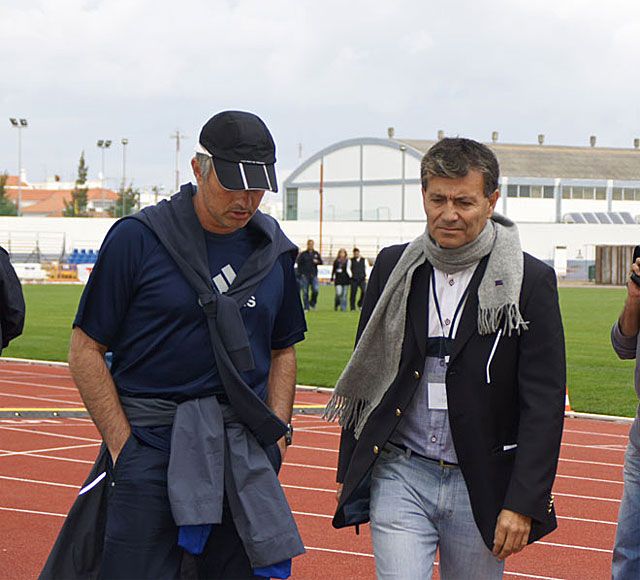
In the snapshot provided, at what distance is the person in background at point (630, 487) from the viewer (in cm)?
499

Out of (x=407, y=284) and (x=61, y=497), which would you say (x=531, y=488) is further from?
(x=61, y=497)

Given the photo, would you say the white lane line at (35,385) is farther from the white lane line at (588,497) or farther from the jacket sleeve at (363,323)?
the jacket sleeve at (363,323)

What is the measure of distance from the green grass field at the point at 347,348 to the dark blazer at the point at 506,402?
1033 centimetres

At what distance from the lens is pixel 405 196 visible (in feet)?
267

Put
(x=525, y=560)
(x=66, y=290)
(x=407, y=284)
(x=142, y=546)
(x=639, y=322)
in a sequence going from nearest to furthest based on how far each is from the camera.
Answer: (x=142, y=546)
(x=407, y=284)
(x=639, y=322)
(x=525, y=560)
(x=66, y=290)

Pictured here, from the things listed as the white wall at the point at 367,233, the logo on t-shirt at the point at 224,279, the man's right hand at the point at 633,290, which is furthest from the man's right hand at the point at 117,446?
the white wall at the point at 367,233

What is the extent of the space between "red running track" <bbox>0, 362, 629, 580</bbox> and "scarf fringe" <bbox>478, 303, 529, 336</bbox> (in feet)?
10.4

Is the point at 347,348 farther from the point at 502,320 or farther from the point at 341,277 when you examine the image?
the point at 502,320

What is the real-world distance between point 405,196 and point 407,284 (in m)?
77.5

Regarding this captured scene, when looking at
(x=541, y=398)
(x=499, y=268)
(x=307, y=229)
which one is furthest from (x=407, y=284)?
(x=307, y=229)

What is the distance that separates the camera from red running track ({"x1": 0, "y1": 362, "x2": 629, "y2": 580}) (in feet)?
23.9

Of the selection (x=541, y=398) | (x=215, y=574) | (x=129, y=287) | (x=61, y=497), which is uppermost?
(x=129, y=287)

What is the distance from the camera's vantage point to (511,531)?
409 cm

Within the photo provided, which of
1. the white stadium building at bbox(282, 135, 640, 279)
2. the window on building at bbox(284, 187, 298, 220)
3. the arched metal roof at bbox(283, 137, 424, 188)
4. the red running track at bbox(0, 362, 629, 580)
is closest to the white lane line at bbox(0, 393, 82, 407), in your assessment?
the red running track at bbox(0, 362, 629, 580)
